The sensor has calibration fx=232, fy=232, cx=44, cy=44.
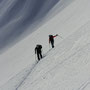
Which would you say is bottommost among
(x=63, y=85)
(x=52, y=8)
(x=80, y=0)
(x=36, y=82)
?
(x=63, y=85)

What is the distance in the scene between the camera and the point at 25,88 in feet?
43.9

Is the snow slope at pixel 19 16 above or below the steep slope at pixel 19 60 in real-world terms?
above

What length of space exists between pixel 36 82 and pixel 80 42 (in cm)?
430

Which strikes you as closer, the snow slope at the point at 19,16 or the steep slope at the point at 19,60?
the steep slope at the point at 19,60

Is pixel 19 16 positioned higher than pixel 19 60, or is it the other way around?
pixel 19 16

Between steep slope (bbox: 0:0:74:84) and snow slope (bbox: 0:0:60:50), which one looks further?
snow slope (bbox: 0:0:60:50)

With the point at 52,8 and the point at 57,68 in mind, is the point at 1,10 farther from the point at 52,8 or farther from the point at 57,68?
the point at 57,68

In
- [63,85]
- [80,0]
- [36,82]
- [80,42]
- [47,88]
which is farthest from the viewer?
[80,0]

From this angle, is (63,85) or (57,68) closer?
(63,85)

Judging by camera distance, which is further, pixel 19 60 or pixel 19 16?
pixel 19 16

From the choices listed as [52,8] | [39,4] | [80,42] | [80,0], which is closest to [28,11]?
[39,4]

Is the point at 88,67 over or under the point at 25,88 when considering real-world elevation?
under

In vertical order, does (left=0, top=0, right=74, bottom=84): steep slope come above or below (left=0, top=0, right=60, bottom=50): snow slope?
below

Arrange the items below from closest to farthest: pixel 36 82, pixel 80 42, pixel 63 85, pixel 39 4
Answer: pixel 63 85, pixel 36 82, pixel 80 42, pixel 39 4
